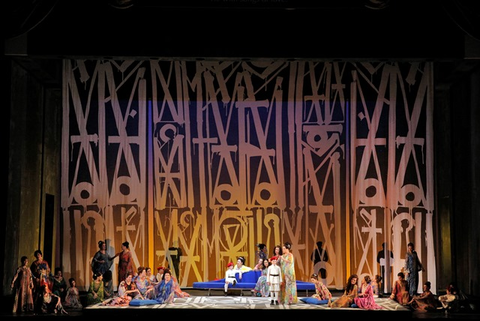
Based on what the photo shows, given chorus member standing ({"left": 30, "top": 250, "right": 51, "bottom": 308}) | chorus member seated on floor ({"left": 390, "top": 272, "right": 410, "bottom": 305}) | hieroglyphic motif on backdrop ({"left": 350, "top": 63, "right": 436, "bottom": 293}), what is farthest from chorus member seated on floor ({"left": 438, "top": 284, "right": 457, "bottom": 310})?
chorus member standing ({"left": 30, "top": 250, "right": 51, "bottom": 308})

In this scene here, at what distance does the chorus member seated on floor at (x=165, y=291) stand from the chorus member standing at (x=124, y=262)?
4.37 feet

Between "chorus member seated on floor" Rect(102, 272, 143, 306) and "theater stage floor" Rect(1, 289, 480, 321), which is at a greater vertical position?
"chorus member seated on floor" Rect(102, 272, 143, 306)

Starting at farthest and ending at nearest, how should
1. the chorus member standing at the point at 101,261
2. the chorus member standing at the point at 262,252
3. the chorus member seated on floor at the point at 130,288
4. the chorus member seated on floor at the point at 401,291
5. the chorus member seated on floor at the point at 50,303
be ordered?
the chorus member standing at the point at 262,252 < the chorus member standing at the point at 101,261 < the chorus member seated on floor at the point at 401,291 < the chorus member seated on floor at the point at 130,288 < the chorus member seated on floor at the point at 50,303

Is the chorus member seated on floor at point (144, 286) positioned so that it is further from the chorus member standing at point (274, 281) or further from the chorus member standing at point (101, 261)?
the chorus member standing at point (274, 281)

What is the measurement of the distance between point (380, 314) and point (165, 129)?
575 centimetres

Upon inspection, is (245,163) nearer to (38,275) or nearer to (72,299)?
(72,299)

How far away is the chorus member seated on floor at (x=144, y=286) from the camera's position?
424 inches

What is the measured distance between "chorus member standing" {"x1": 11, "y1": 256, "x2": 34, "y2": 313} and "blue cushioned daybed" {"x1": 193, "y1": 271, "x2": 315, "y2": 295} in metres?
3.11

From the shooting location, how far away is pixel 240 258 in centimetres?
1212

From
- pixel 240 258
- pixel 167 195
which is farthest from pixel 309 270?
pixel 167 195

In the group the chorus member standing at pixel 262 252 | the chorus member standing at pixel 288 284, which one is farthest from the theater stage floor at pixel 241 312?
the chorus member standing at pixel 262 252

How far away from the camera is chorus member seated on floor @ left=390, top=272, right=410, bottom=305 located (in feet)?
35.7

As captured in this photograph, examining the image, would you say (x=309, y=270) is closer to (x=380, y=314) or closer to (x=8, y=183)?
(x=380, y=314)

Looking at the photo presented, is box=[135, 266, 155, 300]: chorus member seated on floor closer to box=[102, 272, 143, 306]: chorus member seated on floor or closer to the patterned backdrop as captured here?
box=[102, 272, 143, 306]: chorus member seated on floor
